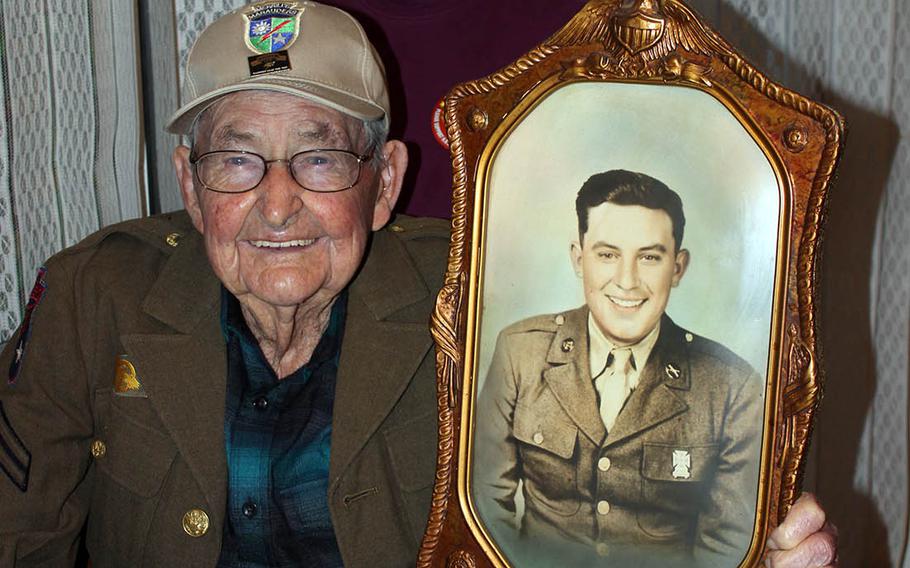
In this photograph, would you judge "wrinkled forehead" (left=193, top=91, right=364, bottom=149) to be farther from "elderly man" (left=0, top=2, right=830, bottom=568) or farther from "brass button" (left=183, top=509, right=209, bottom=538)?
"brass button" (left=183, top=509, right=209, bottom=538)

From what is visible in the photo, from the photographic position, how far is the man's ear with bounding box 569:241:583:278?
37.9 inches

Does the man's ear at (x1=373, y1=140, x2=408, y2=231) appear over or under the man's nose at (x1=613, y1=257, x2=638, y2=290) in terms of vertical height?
over

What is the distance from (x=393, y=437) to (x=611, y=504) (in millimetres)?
402

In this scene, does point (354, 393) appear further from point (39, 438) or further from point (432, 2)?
point (432, 2)

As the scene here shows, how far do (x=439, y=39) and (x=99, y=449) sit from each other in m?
0.85

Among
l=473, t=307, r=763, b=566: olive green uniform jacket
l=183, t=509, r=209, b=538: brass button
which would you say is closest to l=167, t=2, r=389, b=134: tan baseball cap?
l=473, t=307, r=763, b=566: olive green uniform jacket

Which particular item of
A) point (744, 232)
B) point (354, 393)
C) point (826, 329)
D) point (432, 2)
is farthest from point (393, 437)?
point (826, 329)

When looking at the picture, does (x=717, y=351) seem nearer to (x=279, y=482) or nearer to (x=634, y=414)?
(x=634, y=414)

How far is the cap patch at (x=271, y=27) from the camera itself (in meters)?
1.21

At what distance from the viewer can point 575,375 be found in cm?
97

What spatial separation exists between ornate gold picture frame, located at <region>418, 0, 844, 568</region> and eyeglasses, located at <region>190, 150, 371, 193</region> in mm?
271

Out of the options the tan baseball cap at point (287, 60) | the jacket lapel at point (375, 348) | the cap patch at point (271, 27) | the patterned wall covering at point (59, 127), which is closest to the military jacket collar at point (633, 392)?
the jacket lapel at point (375, 348)

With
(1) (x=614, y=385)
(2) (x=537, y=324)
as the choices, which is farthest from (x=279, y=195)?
(1) (x=614, y=385)

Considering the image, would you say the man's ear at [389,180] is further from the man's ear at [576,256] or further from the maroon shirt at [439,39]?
the man's ear at [576,256]
